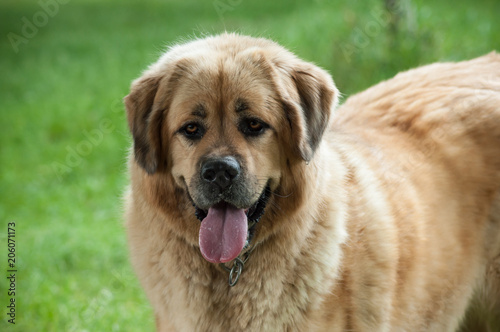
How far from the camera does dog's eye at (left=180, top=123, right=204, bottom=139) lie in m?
3.18

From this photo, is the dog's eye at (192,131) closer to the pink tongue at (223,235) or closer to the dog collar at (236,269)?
the pink tongue at (223,235)

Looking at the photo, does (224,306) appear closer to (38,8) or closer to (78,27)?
(78,27)

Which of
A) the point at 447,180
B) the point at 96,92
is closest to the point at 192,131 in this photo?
the point at 447,180

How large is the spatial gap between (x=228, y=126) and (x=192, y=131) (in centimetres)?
20

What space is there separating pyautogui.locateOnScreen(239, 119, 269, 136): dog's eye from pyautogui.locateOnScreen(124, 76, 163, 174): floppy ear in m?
0.47

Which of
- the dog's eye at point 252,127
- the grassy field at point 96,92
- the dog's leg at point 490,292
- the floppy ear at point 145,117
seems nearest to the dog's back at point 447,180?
the dog's leg at point 490,292

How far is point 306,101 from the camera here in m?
3.29

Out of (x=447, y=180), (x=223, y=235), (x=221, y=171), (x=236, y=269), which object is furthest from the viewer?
(x=447, y=180)

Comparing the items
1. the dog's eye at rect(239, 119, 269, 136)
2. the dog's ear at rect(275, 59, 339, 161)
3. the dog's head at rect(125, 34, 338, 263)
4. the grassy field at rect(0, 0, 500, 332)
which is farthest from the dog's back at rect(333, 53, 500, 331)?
the grassy field at rect(0, 0, 500, 332)

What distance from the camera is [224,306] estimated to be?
3238 mm

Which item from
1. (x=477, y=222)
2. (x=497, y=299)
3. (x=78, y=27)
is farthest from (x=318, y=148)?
(x=78, y=27)

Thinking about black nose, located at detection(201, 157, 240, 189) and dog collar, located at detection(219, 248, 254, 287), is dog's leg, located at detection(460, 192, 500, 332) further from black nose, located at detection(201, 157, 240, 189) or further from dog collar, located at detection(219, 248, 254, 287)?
black nose, located at detection(201, 157, 240, 189)

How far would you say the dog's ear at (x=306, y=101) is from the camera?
3195mm

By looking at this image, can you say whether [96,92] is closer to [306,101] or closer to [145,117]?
[145,117]
